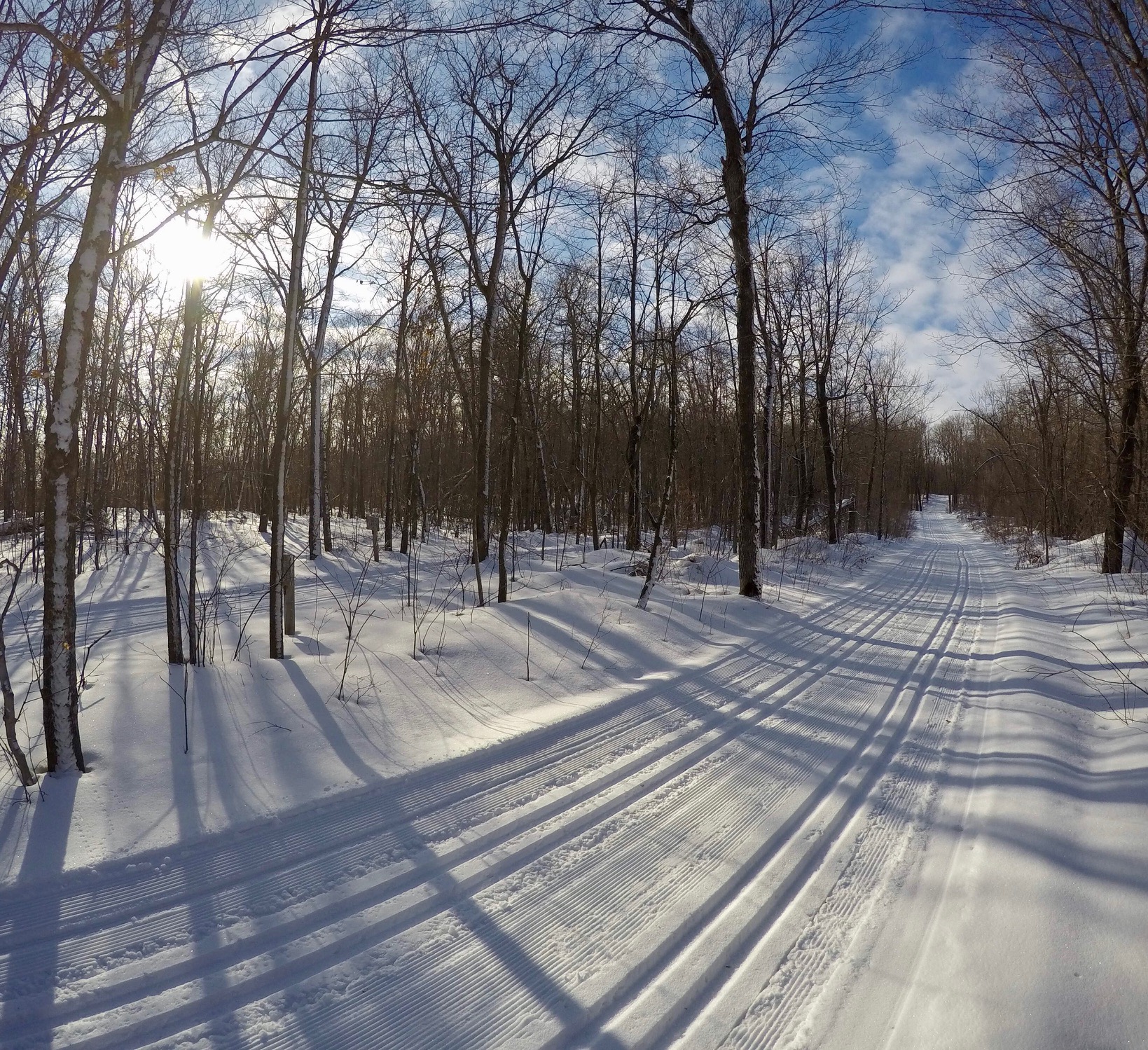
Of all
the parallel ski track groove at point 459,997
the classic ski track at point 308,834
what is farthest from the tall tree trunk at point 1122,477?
the parallel ski track groove at point 459,997

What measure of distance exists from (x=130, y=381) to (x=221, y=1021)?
4.96 metres

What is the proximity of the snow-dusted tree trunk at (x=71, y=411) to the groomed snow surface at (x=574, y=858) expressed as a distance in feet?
1.38

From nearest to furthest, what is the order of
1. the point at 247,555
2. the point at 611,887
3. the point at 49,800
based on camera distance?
the point at 611,887
the point at 49,800
the point at 247,555

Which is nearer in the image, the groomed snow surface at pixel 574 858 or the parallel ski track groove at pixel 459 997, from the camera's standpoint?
the parallel ski track groove at pixel 459 997

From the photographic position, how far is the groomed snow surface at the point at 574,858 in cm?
227

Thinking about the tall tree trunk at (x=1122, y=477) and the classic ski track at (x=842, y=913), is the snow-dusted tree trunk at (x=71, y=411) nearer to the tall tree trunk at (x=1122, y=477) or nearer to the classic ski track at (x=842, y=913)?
the classic ski track at (x=842, y=913)

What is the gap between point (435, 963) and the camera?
2482 mm

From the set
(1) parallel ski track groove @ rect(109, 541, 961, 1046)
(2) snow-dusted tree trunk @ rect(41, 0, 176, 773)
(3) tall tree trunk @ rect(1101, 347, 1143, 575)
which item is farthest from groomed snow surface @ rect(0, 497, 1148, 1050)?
(3) tall tree trunk @ rect(1101, 347, 1143, 575)

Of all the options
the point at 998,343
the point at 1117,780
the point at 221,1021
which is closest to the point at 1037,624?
the point at 998,343

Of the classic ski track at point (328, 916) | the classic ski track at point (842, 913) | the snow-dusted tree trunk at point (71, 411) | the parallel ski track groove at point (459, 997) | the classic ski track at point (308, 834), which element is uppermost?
the snow-dusted tree trunk at point (71, 411)

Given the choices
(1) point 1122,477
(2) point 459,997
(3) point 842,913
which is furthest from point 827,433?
(2) point 459,997

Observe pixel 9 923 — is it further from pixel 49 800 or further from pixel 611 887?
pixel 611 887

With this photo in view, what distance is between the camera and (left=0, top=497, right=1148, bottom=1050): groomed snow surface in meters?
2.27

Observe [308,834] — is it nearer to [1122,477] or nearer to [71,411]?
[71,411]
